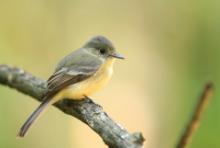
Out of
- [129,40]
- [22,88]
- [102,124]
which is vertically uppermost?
[102,124]

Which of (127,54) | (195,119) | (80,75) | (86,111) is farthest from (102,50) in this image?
(127,54)

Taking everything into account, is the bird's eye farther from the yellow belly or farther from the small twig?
the small twig

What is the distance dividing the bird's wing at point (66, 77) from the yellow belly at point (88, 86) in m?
0.03

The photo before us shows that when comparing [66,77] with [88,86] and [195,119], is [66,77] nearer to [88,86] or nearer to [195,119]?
[88,86]

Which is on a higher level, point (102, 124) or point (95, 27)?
A: point (102, 124)

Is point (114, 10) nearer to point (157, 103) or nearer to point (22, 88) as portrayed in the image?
point (157, 103)

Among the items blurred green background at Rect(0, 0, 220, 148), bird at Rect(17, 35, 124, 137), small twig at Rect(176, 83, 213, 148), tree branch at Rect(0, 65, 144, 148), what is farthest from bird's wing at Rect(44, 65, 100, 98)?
blurred green background at Rect(0, 0, 220, 148)

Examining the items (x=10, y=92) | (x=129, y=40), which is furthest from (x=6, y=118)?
(x=129, y=40)

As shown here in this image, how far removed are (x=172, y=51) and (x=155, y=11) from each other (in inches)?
21.3

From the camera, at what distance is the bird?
369 centimetres

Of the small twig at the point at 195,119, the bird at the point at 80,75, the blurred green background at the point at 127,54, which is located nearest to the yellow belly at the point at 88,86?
the bird at the point at 80,75

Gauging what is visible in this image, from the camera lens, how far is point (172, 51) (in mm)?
7891

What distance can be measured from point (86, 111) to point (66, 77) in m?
0.44

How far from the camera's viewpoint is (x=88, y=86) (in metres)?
3.92
